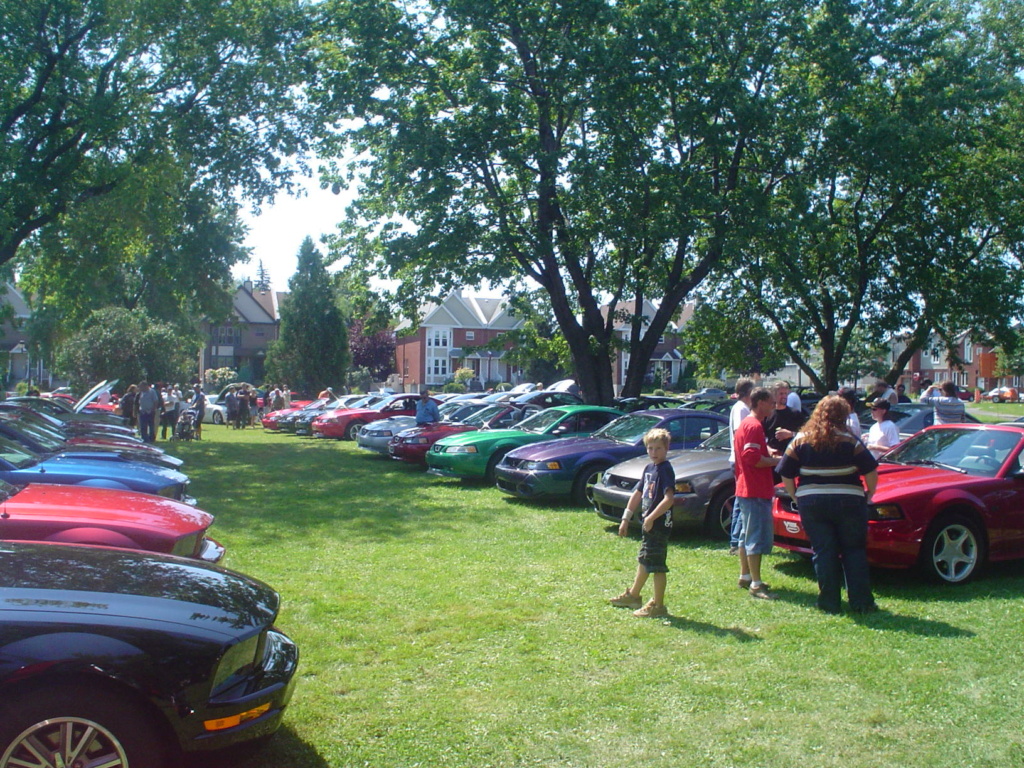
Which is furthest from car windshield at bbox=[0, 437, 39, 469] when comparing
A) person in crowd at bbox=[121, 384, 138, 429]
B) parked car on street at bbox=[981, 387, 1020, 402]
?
parked car on street at bbox=[981, 387, 1020, 402]

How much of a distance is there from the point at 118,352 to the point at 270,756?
39.0m

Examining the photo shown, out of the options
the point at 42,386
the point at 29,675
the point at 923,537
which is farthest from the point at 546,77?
the point at 42,386

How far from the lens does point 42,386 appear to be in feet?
220

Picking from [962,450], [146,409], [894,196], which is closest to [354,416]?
[146,409]

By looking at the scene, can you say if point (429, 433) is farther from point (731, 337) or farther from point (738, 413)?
point (731, 337)

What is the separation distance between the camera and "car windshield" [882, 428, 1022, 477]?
321 inches

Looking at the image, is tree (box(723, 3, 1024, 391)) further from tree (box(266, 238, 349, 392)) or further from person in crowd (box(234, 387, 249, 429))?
tree (box(266, 238, 349, 392))

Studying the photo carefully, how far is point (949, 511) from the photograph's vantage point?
25.0ft

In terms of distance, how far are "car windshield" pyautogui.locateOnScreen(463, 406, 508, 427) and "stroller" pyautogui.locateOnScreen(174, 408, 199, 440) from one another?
1073 centimetres

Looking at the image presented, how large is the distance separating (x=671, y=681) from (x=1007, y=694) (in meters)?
1.87

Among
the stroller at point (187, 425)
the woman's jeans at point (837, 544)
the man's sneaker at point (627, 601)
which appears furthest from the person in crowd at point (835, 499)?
the stroller at point (187, 425)

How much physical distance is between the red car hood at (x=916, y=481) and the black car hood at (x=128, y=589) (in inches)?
208

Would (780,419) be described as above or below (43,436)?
above

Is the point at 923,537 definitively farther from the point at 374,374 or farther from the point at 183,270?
the point at 374,374
